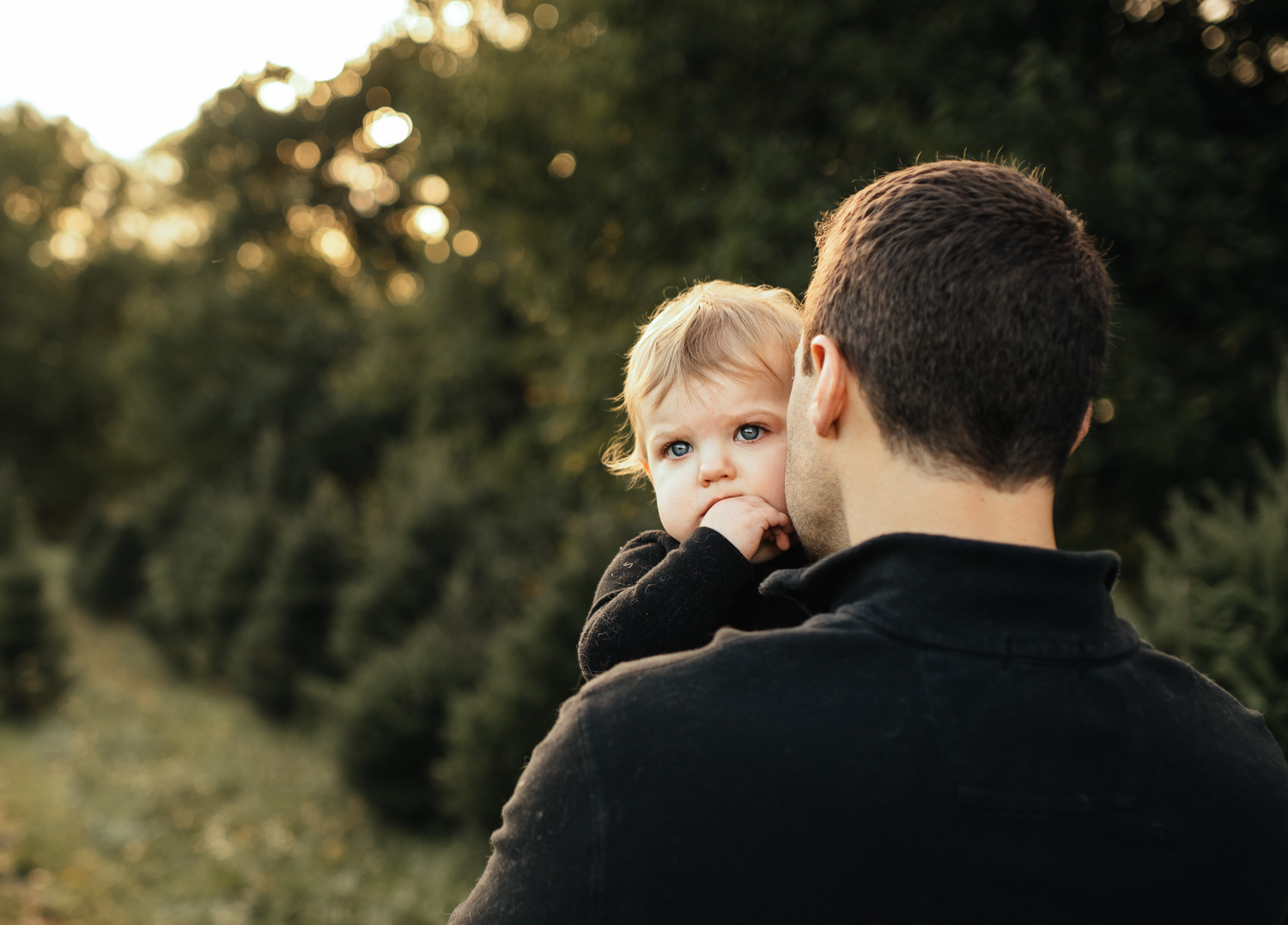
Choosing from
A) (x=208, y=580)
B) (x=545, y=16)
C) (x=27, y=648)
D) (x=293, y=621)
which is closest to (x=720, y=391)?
(x=293, y=621)

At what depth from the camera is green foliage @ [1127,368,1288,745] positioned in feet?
10.2

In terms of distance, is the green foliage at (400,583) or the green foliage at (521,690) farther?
the green foliage at (400,583)

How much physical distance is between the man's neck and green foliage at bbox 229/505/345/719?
11.5 metres

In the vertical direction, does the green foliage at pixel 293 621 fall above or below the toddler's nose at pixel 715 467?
below

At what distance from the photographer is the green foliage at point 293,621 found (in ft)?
38.4

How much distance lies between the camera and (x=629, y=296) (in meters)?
9.88

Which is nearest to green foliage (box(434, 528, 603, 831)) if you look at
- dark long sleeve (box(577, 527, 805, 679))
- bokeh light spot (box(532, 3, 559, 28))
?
dark long sleeve (box(577, 527, 805, 679))

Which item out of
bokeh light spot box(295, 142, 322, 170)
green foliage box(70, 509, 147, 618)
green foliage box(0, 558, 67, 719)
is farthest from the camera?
bokeh light spot box(295, 142, 322, 170)

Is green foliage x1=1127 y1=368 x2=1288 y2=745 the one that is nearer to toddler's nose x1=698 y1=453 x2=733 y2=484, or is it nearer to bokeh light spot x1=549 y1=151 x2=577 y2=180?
toddler's nose x1=698 y1=453 x2=733 y2=484

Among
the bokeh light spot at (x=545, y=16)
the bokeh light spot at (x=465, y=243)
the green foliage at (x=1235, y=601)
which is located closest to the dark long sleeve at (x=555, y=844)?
the green foliage at (x=1235, y=601)

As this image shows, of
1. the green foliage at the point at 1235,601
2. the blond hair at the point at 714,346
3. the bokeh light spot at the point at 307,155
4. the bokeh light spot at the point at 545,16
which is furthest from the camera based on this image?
the bokeh light spot at the point at 307,155

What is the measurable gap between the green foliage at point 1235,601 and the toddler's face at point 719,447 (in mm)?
2109

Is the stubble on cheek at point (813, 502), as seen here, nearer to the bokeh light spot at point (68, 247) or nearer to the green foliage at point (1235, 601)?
the green foliage at point (1235, 601)

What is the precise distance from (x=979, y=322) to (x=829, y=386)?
235mm
